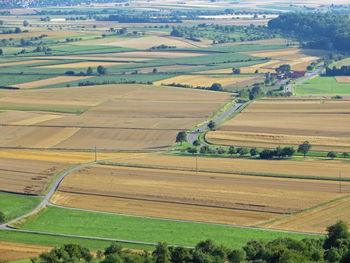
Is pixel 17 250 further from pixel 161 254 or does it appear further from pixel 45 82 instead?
pixel 45 82

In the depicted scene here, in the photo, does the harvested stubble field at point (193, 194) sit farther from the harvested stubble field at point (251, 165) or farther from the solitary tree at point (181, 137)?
the solitary tree at point (181, 137)

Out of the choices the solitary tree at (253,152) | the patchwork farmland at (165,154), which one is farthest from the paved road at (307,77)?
the solitary tree at (253,152)

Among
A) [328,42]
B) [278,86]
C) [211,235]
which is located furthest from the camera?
[328,42]

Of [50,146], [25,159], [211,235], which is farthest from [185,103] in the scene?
[211,235]

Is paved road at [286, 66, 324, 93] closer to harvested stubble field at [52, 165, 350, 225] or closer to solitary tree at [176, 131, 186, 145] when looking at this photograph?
solitary tree at [176, 131, 186, 145]

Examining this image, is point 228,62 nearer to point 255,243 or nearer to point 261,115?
point 261,115

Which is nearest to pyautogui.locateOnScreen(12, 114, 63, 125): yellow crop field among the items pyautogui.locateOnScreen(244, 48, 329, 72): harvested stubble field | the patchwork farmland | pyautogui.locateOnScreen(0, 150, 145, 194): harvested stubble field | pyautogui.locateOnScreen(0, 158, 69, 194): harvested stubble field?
the patchwork farmland
